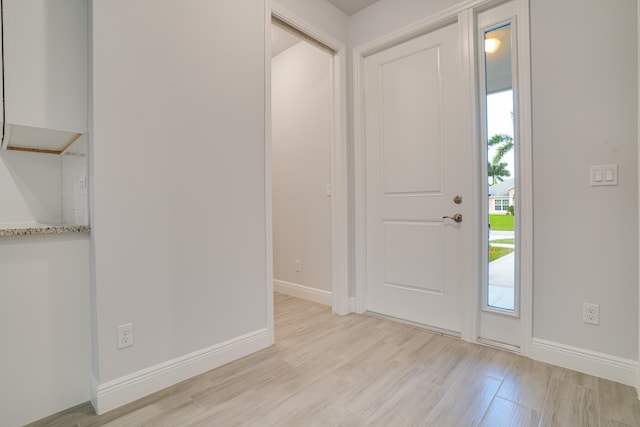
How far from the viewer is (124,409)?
1.49 metres

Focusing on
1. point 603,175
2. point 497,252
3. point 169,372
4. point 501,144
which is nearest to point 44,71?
point 169,372

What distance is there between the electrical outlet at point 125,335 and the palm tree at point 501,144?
243 centimetres

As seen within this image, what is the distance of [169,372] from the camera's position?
1691 millimetres

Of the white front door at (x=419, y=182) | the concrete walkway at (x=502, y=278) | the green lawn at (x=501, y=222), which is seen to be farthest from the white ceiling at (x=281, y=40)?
the concrete walkway at (x=502, y=278)

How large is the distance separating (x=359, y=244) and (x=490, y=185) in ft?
3.83

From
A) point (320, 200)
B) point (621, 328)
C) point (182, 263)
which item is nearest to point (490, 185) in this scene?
point (621, 328)

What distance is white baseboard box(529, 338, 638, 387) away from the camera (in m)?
1.66

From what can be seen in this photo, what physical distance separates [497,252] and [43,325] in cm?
263

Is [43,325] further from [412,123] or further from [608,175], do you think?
[608,175]

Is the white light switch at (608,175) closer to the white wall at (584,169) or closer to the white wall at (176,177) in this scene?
the white wall at (584,169)

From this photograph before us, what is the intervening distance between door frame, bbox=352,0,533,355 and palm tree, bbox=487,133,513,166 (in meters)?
0.09

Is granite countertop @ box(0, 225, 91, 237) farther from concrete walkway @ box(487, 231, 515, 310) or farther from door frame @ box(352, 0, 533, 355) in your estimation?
concrete walkway @ box(487, 231, 515, 310)

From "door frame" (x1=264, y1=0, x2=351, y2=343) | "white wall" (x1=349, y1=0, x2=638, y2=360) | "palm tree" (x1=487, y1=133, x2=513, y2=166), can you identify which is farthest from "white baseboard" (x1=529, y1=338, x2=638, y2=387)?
"door frame" (x1=264, y1=0, x2=351, y2=343)

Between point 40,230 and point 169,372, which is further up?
point 40,230
